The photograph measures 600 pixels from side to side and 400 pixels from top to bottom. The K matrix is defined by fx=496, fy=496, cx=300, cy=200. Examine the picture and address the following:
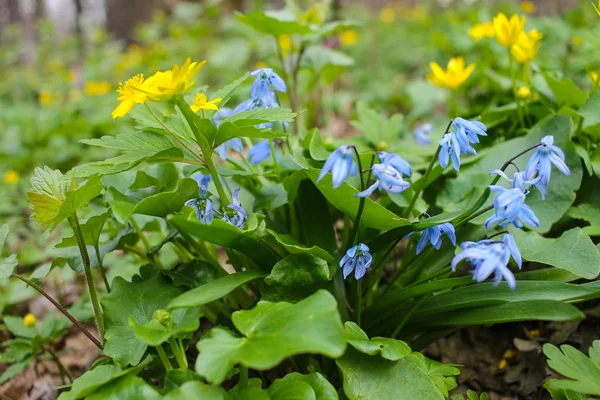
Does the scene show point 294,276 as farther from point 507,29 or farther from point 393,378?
point 507,29

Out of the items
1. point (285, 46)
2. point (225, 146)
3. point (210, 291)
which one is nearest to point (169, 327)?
point (210, 291)

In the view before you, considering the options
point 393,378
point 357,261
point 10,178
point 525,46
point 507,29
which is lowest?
point 10,178

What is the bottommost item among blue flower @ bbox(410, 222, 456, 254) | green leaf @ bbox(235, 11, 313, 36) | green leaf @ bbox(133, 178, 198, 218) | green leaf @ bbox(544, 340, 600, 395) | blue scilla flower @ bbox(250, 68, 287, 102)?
green leaf @ bbox(544, 340, 600, 395)

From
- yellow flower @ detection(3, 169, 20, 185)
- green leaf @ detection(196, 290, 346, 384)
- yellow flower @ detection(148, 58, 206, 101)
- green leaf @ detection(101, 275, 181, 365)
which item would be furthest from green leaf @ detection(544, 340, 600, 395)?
yellow flower @ detection(3, 169, 20, 185)

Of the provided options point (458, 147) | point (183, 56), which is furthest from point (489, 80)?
point (183, 56)

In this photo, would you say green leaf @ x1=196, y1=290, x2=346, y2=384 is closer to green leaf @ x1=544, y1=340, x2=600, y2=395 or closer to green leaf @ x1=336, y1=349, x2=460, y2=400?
green leaf @ x1=336, y1=349, x2=460, y2=400

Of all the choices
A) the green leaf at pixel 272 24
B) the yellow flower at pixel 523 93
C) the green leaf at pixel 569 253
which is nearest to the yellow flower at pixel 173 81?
the green leaf at pixel 272 24
